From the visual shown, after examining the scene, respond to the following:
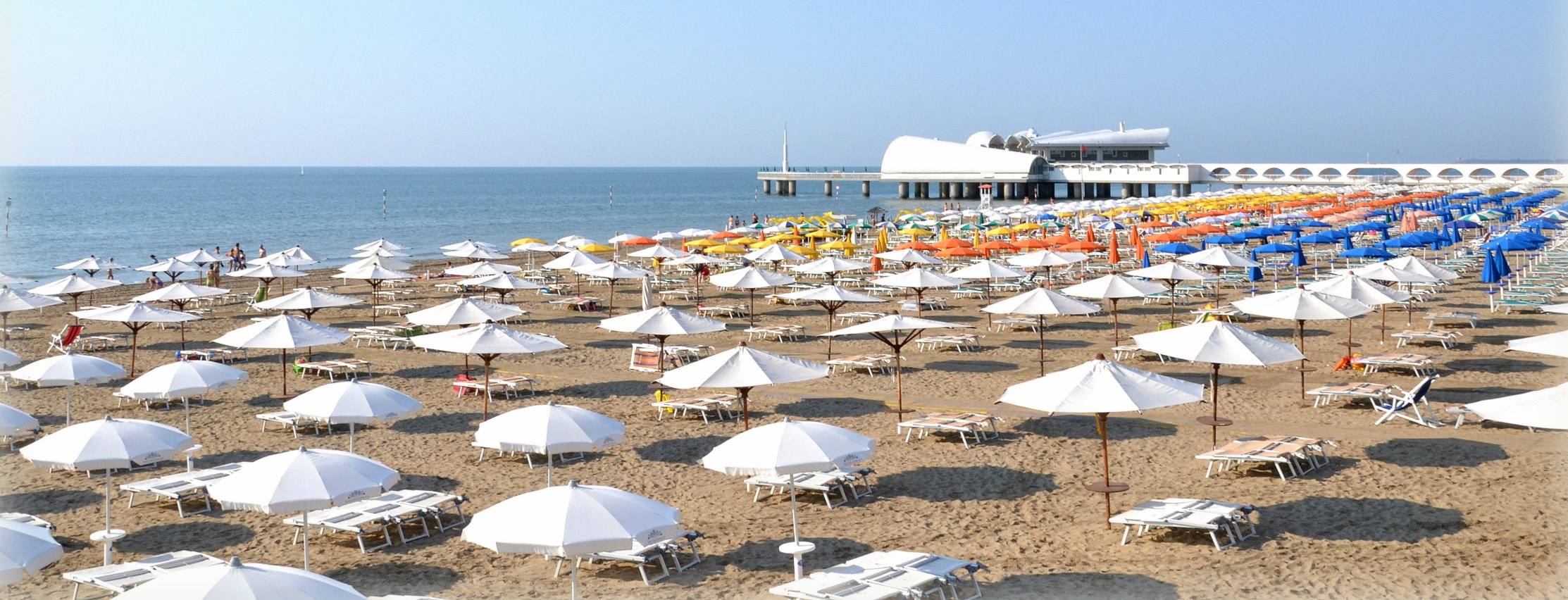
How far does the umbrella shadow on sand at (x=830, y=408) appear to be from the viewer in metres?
15.8

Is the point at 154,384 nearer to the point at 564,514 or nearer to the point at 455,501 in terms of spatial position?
the point at 455,501

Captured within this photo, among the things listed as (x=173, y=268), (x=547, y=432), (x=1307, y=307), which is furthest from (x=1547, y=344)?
(x=173, y=268)

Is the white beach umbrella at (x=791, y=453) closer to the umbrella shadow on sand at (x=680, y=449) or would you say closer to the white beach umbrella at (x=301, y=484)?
the white beach umbrella at (x=301, y=484)

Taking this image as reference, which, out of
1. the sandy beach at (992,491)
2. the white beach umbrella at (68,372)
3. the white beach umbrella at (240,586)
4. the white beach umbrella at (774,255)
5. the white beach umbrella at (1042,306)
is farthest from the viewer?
the white beach umbrella at (774,255)

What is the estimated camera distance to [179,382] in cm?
1356

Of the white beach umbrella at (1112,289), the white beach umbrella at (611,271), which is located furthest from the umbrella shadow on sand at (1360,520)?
the white beach umbrella at (611,271)

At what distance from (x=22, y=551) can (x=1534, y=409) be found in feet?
33.7

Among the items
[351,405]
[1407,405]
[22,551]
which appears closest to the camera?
[22,551]

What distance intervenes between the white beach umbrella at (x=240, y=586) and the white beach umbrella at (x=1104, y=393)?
6071mm

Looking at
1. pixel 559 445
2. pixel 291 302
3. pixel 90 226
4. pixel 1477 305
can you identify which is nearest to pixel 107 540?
pixel 559 445

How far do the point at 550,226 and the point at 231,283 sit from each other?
1631 inches

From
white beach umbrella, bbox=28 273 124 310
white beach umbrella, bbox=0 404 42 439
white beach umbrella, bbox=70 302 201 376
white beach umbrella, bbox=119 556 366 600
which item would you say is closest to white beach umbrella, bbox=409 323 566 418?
white beach umbrella, bbox=0 404 42 439

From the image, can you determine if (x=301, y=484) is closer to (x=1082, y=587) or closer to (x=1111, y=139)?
(x=1082, y=587)

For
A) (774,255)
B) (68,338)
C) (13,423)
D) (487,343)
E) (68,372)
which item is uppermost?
(774,255)
